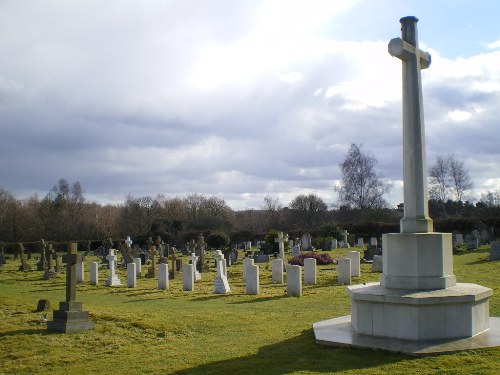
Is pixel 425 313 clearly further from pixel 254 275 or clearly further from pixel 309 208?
pixel 309 208

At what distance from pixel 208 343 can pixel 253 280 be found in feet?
26.6

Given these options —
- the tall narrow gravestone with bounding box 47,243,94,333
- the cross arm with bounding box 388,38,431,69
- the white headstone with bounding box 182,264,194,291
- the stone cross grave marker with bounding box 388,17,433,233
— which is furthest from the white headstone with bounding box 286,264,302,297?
the cross arm with bounding box 388,38,431,69

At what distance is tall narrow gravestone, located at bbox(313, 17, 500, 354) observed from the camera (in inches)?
313

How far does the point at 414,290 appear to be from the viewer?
27.7 ft

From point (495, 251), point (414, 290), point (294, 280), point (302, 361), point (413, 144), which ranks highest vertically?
point (413, 144)

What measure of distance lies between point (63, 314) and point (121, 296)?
773 cm

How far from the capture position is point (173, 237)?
2276 inches

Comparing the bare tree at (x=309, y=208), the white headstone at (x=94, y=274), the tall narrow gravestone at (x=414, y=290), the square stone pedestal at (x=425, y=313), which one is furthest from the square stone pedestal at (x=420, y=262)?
the bare tree at (x=309, y=208)

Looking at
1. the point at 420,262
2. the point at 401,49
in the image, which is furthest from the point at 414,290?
the point at 401,49

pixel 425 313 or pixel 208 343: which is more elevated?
pixel 425 313

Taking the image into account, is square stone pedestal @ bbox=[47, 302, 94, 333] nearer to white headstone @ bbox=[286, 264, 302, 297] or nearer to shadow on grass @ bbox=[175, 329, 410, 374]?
shadow on grass @ bbox=[175, 329, 410, 374]

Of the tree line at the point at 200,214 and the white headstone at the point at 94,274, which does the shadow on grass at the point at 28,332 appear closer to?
the white headstone at the point at 94,274

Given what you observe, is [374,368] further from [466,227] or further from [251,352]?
[466,227]

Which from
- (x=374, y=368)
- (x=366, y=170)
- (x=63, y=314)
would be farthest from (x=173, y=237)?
(x=374, y=368)
